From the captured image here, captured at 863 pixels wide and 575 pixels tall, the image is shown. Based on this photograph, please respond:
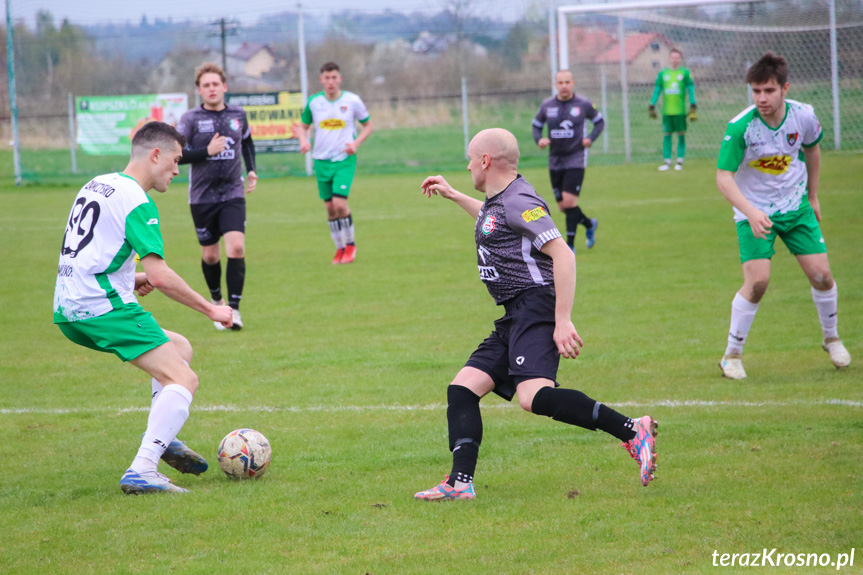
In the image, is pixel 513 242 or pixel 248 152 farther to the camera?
pixel 248 152

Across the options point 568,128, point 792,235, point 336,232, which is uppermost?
point 568,128

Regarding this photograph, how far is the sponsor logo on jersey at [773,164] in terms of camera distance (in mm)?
6543

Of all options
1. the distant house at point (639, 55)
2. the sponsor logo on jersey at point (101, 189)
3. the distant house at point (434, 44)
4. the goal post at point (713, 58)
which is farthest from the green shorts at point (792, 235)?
the distant house at point (434, 44)

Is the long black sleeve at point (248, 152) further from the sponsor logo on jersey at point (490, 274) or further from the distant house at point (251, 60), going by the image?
the distant house at point (251, 60)

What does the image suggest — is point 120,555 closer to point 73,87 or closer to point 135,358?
point 135,358

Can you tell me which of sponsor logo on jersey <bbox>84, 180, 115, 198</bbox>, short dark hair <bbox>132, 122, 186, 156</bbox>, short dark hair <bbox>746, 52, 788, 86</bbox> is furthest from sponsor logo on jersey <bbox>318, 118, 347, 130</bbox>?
sponsor logo on jersey <bbox>84, 180, 115, 198</bbox>

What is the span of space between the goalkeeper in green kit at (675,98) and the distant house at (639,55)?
1051 mm

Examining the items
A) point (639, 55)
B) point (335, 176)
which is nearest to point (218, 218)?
point (335, 176)

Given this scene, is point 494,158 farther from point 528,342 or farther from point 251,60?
point 251,60

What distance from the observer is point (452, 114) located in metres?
30.4

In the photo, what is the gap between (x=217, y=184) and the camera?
922cm

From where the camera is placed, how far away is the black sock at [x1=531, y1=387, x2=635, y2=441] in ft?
13.9

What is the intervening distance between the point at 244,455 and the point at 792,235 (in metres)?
4.13

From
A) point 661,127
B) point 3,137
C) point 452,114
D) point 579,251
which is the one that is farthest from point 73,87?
point 579,251
